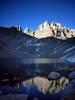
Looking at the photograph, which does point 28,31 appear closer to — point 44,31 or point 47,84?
point 44,31

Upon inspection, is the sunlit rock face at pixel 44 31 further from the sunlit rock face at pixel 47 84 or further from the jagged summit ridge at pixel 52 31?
the sunlit rock face at pixel 47 84

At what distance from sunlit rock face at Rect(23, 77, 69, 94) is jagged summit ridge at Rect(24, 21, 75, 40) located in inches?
28.7

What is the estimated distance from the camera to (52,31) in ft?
11.6

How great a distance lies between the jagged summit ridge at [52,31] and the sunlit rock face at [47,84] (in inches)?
28.7

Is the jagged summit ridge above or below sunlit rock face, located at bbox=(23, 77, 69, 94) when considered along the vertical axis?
above

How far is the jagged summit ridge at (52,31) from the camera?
133 inches

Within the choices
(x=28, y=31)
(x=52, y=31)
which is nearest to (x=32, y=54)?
(x=28, y=31)

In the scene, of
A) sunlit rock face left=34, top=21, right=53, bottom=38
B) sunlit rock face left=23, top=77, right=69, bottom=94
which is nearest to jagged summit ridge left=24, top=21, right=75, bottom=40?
sunlit rock face left=34, top=21, right=53, bottom=38

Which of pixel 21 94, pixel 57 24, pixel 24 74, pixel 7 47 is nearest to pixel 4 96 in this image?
pixel 21 94

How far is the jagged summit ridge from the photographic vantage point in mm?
3389

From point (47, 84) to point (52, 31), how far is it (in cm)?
95

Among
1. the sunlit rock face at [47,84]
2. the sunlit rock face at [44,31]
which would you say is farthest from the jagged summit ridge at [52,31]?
the sunlit rock face at [47,84]

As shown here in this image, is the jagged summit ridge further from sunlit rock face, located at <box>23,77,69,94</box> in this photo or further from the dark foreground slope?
sunlit rock face, located at <box>23,77,69,94</box>

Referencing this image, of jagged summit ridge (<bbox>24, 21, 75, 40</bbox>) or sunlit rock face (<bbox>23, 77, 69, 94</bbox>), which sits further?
jagged summit ridge (<bbox>24, 21, 75, 40</bbox>)
